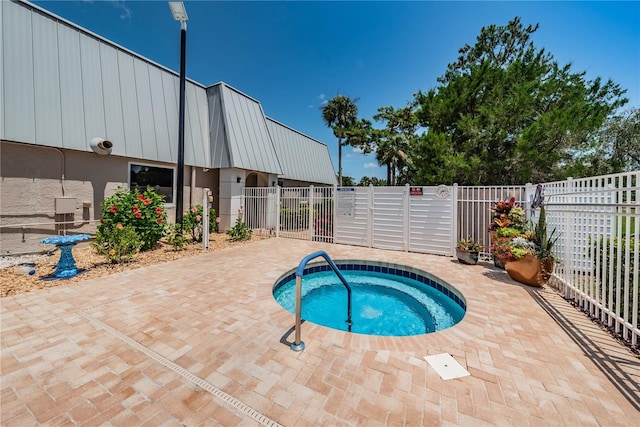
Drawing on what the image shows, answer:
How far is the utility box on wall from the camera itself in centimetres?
671

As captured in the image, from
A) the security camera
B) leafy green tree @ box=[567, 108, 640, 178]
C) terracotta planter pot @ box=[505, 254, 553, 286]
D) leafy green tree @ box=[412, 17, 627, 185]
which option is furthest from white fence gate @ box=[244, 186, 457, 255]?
leafy green tree @ box=[567, 108, 640, 178]

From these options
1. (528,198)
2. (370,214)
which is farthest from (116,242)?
(528,198)

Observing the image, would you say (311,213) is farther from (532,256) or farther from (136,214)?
(532,256)

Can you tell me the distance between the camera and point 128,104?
8.32 metres

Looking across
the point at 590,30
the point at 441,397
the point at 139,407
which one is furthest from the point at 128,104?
the point at 590,30

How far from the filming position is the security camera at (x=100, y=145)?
281 inches

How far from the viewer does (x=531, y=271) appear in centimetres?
485

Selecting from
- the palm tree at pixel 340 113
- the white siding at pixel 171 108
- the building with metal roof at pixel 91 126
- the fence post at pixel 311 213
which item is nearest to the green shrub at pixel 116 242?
the building with metal roof at pixel 91 126

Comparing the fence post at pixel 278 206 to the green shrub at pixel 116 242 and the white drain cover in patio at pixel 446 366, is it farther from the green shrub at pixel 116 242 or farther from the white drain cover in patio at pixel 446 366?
the white drain cover in patio at pixel 446 366

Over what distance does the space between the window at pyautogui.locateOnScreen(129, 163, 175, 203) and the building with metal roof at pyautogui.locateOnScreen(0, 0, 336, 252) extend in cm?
4

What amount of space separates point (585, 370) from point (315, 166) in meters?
19.3

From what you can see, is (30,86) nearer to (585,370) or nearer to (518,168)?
(585,370)

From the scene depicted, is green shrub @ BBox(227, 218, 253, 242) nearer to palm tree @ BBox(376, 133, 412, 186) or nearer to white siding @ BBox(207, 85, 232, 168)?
white siding @ BBox(207, 85, 232, 168)

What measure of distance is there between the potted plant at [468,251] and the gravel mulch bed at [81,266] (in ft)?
24.7
